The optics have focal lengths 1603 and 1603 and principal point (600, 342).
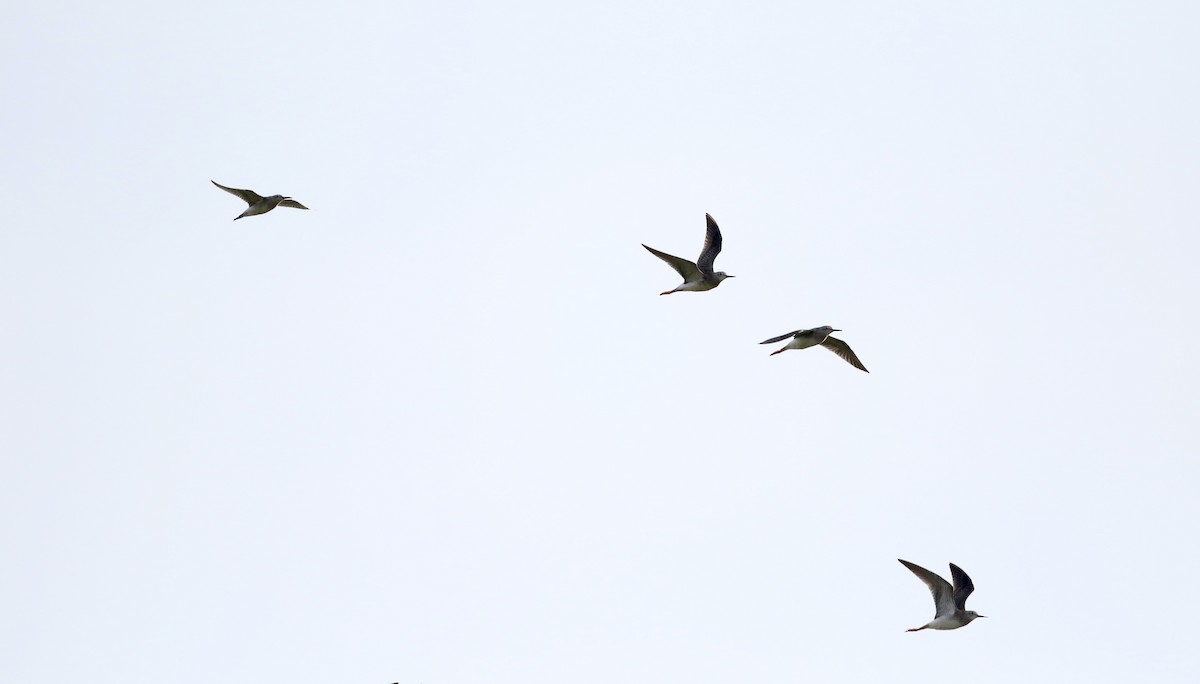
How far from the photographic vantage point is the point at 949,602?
3528 centimetres

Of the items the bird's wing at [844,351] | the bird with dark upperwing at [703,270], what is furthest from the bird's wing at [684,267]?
the bird's wing at [844,351]

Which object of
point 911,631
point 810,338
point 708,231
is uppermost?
point 708,231

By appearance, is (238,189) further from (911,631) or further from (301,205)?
(911,631)

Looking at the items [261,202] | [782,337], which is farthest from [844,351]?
[261,202]

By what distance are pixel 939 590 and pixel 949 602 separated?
14.9 inches

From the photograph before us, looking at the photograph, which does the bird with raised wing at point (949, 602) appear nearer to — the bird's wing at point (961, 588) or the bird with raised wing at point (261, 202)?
the bird's wing at point (961, 588)

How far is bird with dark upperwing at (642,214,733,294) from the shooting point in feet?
121

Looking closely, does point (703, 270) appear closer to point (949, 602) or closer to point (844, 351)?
point (844, 351)

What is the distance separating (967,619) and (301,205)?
19047 mm

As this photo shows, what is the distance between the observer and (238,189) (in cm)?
3900

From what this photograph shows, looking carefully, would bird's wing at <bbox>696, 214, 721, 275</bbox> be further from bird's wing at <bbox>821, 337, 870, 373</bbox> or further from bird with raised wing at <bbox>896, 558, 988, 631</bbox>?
bird with raised wing at <bbox>896, 558, 988, 631</bbox>

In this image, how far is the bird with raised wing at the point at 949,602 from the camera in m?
34.8

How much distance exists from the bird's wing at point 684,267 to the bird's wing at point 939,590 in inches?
328

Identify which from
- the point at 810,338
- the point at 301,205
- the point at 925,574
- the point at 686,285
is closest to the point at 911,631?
the point at 925,574
